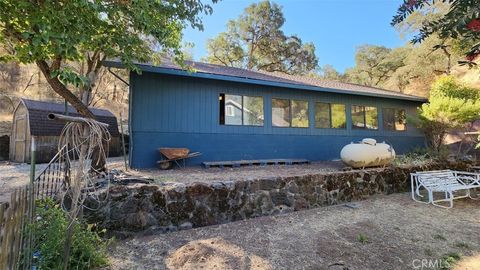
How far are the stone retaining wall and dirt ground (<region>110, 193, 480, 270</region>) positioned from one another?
0.73ft

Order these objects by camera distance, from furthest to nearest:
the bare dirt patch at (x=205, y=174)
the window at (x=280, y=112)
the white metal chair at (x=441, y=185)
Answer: the window at (x=280, y=112) → the white metal chair at (x=441, y=185) → the bare dirt patch at (x=205, y=174)

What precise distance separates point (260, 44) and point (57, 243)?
803 inches

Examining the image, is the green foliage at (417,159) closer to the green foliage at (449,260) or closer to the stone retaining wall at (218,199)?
the stone retaining wall at (218,199)

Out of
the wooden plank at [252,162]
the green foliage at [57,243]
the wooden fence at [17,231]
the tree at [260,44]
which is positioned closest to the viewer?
the wooden fence at [17,231]

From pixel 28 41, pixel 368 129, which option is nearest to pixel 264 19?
pixel 368 129

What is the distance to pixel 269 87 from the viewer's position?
905cm

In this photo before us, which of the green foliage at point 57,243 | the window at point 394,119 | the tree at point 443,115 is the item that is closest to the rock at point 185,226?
the green foliage at point 57,243

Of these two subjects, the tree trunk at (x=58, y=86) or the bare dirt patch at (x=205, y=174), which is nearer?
the tree trunk at (x=58, y=86)

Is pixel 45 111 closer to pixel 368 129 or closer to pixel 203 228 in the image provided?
pixel 203 228

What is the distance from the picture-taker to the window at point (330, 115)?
10.0m

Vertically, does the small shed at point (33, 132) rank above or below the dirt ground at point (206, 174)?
above

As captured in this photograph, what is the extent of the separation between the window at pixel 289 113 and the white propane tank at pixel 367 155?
2.41 metres

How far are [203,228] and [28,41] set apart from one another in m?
4.10

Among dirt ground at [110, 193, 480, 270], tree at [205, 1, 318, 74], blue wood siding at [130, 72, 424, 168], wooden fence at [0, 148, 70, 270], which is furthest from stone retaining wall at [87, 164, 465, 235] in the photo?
tree at [205, 1, 318, 74]
